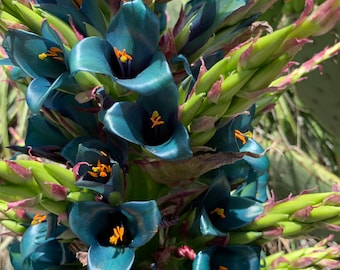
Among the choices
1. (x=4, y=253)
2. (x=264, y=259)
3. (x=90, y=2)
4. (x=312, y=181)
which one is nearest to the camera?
(x=90, y=2)

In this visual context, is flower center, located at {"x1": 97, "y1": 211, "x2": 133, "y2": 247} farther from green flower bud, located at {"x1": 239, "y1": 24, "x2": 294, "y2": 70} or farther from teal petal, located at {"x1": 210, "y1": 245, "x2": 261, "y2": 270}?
green flower bud, located at {"x1": 239, "y1": 24, "x2": 294, "y2": 70}

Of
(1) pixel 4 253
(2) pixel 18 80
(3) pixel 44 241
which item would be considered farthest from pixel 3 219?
(1) pixel 4 253

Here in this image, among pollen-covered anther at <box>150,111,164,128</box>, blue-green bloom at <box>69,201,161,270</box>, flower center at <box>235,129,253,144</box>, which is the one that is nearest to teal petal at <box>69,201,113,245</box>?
blue-green bloom at <box>69,201,161,270</box>

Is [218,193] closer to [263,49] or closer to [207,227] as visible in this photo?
[207,227]

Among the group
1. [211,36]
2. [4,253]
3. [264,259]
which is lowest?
[4,253]

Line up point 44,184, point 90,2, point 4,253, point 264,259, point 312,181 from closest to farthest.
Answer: point 44,184
point 90,2
point 264,259
point 312,181
point 4,253

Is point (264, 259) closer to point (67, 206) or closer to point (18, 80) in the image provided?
point (67, 206)
